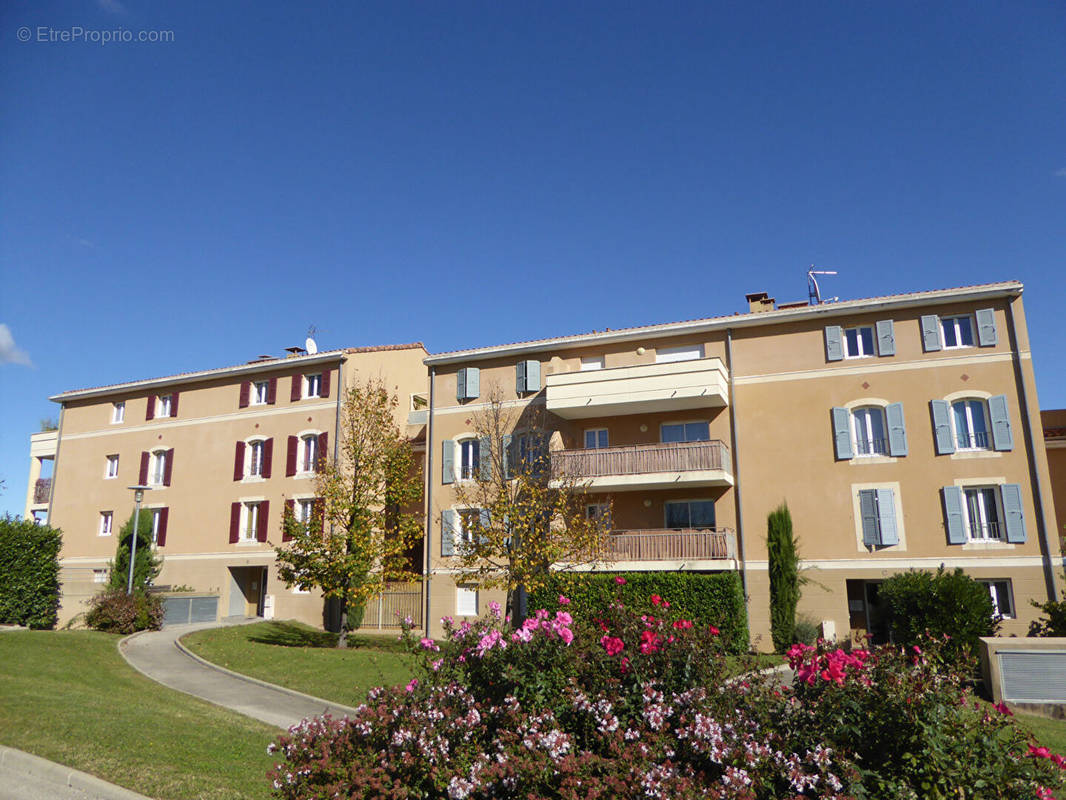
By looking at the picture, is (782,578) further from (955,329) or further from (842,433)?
(955,329)

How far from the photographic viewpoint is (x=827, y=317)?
24.6 meters

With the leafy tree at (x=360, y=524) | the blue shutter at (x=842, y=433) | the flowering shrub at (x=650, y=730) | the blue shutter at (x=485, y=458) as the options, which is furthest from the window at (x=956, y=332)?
the flowering shrub at (x=650, y=730)

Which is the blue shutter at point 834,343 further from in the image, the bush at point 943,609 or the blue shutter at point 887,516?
the bush at point 943,609

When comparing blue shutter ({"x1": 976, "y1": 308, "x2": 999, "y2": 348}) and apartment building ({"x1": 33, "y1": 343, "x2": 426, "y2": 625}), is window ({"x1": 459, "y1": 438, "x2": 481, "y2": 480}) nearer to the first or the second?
apartment building ({"x1": 33, "y1": 343, "x2": 426, "y2": 625})

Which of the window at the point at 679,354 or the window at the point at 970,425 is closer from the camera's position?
the window at the point at 970,425

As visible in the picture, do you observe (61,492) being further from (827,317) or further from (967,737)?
(967,737)

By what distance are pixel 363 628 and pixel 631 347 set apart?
15036 mm

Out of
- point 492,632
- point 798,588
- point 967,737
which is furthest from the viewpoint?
point 798,588

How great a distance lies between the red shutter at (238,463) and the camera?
32562mm

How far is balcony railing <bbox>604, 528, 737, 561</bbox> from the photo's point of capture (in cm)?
2366

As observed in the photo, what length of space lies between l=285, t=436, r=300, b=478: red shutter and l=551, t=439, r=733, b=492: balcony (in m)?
12.2

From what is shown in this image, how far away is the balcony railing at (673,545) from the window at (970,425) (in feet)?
23.7

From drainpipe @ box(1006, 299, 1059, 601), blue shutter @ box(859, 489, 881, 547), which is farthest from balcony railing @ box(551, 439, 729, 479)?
drainpipe @ box(1006, 299, 1059, 601)

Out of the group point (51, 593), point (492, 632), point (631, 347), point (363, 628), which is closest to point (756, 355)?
point (631, 347)
